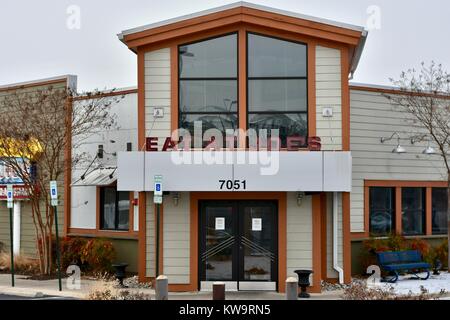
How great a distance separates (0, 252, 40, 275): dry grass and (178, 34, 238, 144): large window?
769cm

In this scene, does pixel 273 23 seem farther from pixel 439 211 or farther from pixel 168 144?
pixel 439 211

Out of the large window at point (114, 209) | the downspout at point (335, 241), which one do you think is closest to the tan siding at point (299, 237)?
the downspout at point (335, 241)

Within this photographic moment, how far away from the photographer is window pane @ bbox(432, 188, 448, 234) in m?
23.0

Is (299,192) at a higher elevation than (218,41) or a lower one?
lower

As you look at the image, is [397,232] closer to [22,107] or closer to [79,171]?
[79,171]

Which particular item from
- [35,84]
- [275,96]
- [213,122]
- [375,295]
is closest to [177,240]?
[213,122]

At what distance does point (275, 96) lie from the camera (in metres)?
18.2

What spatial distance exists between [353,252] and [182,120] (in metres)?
6.96

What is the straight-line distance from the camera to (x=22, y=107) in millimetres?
23047

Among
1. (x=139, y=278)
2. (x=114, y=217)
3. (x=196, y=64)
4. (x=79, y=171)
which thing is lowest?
(x=139, y=278)

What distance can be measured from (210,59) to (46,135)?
19.1ft

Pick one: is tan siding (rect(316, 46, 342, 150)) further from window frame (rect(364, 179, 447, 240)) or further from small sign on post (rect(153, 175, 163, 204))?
small sign on post (rect(153, 175, 163, 204))

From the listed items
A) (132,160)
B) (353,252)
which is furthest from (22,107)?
(353,252)

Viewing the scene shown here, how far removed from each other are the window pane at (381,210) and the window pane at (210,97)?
245 inches
